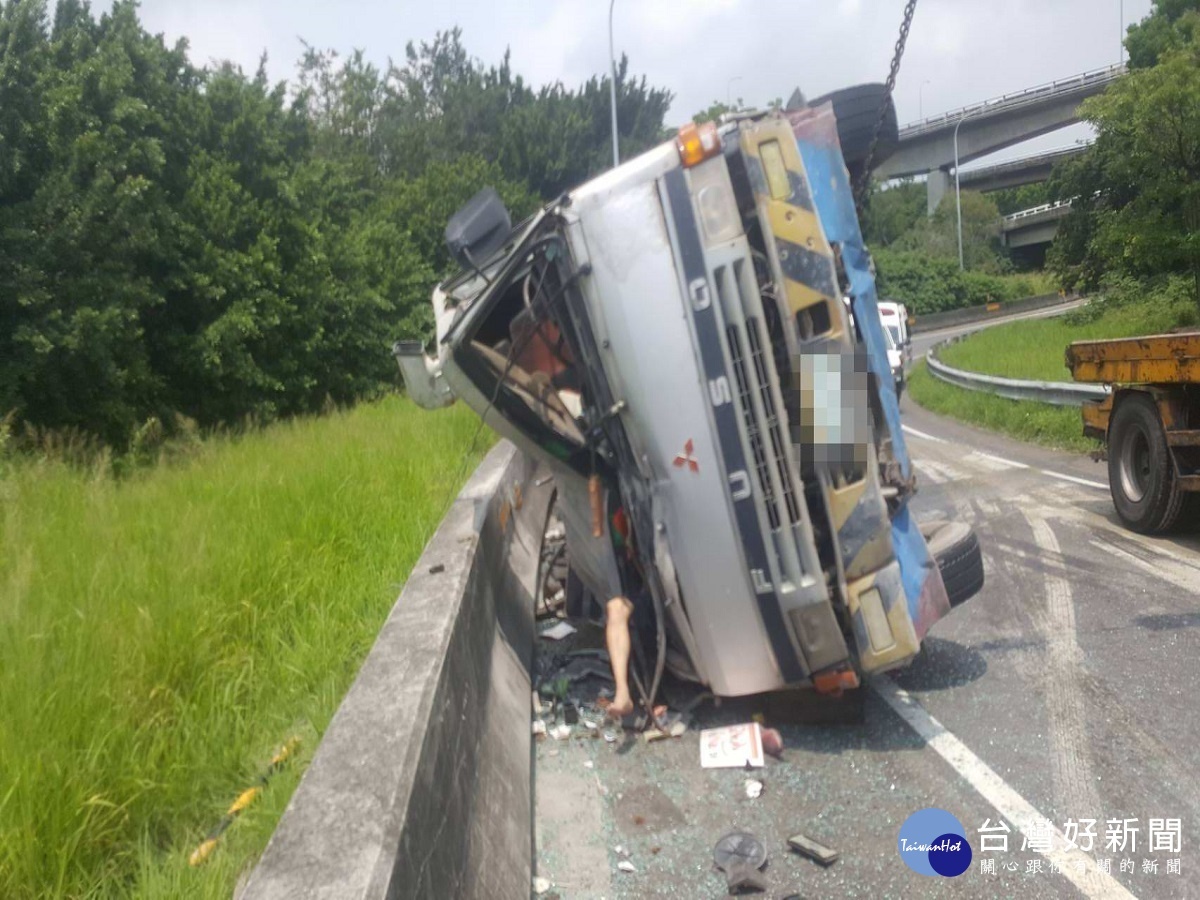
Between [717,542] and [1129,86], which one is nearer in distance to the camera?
[717,542]

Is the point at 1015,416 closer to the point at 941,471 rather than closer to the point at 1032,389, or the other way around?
the point at 1032,389

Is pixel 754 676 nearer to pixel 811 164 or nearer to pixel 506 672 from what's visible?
pixel 506 672

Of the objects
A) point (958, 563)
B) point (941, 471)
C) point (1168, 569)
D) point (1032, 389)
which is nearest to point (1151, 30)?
point (1032, 389)

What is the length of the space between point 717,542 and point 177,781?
2.28 meters

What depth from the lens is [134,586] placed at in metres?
4.39

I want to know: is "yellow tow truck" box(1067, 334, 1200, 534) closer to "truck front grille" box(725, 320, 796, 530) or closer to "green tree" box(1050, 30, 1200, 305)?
"truck front grille" box(725, 320, 796, 530)

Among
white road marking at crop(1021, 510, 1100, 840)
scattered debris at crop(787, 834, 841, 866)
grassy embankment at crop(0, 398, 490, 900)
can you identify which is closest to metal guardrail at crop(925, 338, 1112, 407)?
white road marking at crop(1021, 510, 1100, 840)

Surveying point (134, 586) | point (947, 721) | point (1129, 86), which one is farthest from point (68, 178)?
point (1129, 86)

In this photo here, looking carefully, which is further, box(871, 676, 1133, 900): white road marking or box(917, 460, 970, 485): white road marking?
box(917, 460, 970, 485): white road marking

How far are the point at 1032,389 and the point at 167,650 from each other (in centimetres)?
1468

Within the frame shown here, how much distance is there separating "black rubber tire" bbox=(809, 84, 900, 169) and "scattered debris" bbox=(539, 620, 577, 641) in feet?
10.6

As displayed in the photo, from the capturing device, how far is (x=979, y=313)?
55.8 m

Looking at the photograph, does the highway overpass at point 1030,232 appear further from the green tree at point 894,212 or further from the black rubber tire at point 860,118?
the black rubber tire at point 860,118

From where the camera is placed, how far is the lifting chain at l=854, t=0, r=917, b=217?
5.24 meters
